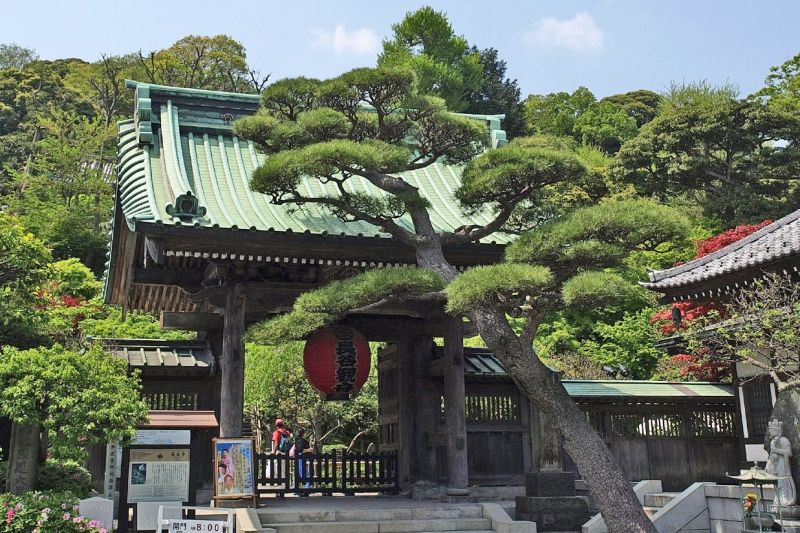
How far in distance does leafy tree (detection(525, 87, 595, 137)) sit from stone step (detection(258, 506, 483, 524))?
141 ft

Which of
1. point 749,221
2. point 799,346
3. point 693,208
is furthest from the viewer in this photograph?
point 693,208

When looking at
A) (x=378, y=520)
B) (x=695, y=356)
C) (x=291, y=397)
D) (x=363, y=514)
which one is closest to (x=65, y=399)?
(x=363, y=514)

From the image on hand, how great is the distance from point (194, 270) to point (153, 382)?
249 centimetres

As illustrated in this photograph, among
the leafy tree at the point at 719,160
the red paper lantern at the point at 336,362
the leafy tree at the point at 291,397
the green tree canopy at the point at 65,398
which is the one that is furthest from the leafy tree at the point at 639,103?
the green tree canopy at the point at 65,398

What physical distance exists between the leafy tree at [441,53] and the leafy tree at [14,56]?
34.5 meters

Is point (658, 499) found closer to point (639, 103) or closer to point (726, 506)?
point (726, 506)

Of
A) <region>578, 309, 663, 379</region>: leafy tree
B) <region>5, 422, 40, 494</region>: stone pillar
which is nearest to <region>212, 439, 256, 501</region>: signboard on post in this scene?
<region>5, 422, 40, 494</region>: stone pillar

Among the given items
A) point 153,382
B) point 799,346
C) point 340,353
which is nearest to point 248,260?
point 340,353

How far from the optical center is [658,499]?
45.2 ft

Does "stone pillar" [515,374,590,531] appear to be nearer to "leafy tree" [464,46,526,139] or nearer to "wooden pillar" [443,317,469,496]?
"wooden pillar" [443,317,469,496]

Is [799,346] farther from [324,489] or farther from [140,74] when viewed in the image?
[140,74]

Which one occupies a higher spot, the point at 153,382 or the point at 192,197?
the point at 192,197

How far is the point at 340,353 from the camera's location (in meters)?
12.7

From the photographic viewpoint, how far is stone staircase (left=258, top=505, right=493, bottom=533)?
11.2 m
